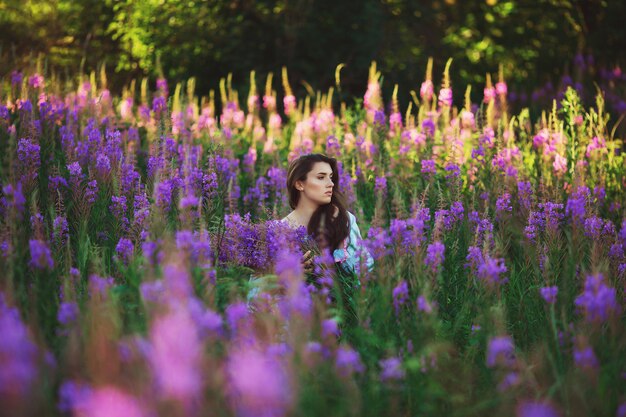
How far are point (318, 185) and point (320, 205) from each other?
0.45ft

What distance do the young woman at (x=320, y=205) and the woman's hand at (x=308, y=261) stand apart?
0.36 metres

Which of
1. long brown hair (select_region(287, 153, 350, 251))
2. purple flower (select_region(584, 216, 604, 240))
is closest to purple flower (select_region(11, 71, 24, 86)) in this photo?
long brown hair (select_region(287, 153, 350, 251))

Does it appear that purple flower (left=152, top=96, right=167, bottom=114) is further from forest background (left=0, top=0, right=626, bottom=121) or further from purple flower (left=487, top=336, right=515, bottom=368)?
forest background (left=0, top=0, right=626, bottom=121)

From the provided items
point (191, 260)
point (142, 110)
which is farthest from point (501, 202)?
point (142, 110)

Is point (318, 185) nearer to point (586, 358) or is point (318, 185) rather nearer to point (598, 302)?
point (598, 302)

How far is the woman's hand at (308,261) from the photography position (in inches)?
142

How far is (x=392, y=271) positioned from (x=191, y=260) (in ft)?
2.58

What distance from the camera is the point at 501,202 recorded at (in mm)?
4379

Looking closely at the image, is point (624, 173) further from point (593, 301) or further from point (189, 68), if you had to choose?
point (189, 68)

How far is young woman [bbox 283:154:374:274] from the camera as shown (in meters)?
4.25

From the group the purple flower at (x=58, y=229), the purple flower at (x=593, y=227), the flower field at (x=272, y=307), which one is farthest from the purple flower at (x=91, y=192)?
the purple flower at (x=593, y=227)

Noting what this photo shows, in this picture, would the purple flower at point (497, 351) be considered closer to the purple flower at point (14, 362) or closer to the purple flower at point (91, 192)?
the purple flower at point (14, 362)

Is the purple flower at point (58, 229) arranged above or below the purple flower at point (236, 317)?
above

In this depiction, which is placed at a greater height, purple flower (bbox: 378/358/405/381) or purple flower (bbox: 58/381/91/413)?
purple flower (bbox: 58/381/91/413)
